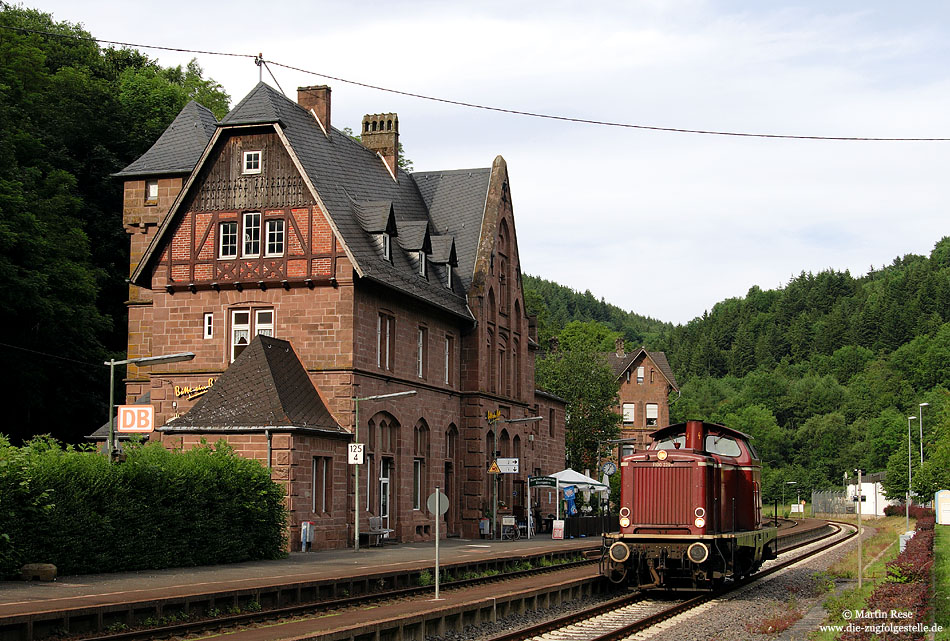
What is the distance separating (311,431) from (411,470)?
873 centimetres

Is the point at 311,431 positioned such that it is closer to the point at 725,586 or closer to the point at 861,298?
the point at 725,586

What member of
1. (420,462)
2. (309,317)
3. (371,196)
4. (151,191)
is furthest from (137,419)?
(151,191)

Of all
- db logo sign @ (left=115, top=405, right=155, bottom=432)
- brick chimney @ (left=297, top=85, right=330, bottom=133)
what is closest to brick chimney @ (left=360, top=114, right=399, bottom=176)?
brick chimney @ (left=297, top=85, right=330, bottom=133)

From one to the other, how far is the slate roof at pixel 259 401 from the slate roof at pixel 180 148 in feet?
42.5

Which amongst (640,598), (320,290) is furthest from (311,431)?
(640,598)

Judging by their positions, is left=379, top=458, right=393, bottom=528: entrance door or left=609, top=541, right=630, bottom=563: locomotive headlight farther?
left=379, top=458, right=393, bottom=528: entrance door

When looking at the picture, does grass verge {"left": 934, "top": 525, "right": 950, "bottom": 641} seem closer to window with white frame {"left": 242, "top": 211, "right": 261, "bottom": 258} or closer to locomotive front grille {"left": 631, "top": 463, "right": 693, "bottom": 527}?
locomotive front grille {"left": 631, "top": 463, "right": 693, "bottom": 527}

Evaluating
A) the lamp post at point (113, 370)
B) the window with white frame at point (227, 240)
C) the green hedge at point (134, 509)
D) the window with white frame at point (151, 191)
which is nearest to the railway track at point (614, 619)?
the green hedge at point (134, 509)

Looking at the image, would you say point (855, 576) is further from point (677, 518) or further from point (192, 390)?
point (192, 390)

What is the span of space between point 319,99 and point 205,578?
998 inches

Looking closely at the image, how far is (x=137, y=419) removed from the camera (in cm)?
2864

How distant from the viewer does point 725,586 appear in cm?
2642

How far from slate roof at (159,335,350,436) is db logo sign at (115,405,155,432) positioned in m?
5.37

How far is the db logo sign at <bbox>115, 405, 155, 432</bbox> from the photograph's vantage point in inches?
1122
